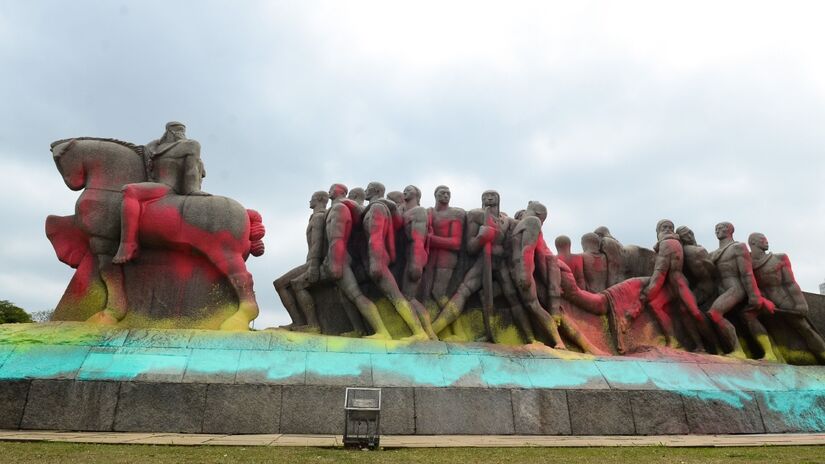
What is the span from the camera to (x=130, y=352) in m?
9.32

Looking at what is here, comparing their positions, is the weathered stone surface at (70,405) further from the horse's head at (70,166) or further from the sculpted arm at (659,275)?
the sculpted arm at (659,275)

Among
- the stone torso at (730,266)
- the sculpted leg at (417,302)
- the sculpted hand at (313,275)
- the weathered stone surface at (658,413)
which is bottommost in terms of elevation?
the weathered stone surface at (658,413)

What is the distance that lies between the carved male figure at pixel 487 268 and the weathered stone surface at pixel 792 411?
4122 mm

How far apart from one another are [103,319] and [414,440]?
5555mm

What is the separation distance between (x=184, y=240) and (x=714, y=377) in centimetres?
969

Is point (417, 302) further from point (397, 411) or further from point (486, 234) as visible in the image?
point (397, 411)

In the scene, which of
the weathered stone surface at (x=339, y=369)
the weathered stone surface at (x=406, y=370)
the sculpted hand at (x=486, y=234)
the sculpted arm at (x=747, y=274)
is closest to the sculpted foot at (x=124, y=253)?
the weathered stone surface at (x=339, y=369)

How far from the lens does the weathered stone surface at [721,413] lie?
10.1m

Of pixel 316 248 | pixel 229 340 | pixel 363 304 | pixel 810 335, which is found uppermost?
pixel 316 248

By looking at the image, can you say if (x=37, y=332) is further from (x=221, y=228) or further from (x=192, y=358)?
(x=221, y=228)

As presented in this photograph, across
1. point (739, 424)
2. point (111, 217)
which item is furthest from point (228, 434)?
point (739, 424)

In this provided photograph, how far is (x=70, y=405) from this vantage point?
28.2 ft

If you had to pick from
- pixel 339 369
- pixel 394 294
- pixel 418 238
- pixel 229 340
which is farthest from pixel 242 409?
pixel 418 238

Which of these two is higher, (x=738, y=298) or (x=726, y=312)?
(x=738, y=298)
